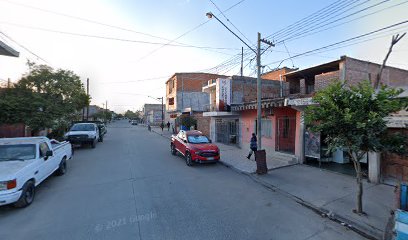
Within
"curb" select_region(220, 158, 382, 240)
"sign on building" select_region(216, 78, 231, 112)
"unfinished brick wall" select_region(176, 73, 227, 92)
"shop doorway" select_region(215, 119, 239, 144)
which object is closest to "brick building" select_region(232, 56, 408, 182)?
"sign on building" select_region(216, 78, 231, 112)

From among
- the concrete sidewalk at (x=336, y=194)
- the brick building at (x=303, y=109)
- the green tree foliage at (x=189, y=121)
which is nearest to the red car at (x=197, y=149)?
the concrete sidewalk at (x=336, y=194)

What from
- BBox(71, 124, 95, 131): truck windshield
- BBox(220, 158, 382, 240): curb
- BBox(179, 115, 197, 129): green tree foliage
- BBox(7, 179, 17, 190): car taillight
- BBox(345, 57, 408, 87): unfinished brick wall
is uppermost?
BBox(345, 57, 408, 87): unfinished brick wall

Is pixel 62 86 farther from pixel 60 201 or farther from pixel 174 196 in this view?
pixel 174 196

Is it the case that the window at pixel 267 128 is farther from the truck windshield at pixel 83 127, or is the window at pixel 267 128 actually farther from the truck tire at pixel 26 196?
the truck windshield at pixel 83 127

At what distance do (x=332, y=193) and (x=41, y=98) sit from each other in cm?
1422

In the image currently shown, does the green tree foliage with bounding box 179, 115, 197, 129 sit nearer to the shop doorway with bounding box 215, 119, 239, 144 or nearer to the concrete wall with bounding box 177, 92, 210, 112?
the shop doorway with bounding box 215, 119, 239, 144

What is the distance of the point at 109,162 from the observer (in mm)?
10758

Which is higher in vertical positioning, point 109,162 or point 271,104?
point 271,104

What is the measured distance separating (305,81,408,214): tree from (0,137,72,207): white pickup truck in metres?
7.76

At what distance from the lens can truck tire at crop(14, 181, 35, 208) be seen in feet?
17.0

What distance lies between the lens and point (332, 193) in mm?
6566

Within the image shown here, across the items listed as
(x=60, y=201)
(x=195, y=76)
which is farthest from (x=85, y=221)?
(x=195, y=76)

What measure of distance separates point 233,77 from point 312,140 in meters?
8.96

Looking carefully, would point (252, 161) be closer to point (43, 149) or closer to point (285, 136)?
point (285, 136)
